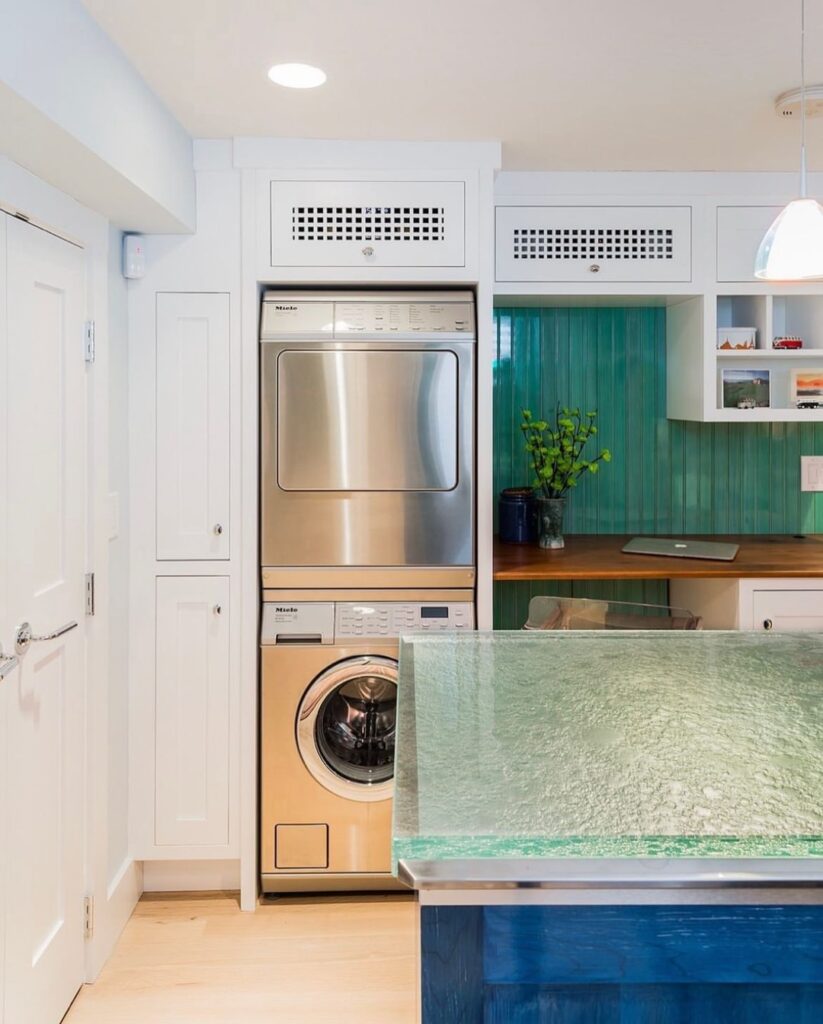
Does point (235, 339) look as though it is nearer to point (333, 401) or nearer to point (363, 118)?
point (333, 401)

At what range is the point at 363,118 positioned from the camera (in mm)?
2895

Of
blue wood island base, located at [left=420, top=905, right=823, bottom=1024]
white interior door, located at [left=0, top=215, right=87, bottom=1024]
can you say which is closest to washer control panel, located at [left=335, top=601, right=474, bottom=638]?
white interior door, located at [left=0, top=215, right=87, bottom=1024]

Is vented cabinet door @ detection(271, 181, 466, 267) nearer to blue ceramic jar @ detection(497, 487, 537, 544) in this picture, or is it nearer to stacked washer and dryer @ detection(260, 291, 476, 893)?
stacked washer and dryer @ detection(260, 291, 476, 893)

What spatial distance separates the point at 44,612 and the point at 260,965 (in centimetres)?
122

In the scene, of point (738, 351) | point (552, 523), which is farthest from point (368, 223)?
point (738, 351)

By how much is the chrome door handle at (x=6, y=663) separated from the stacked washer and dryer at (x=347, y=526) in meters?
1.04

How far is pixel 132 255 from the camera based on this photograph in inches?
122

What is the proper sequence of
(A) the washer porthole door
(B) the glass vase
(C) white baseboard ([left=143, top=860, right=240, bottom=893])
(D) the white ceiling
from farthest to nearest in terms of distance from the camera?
(B) the glass vase, (C) white baseboard ([left=143, top=860, right=240, bottom=893]), (A) the washer porthole door, (D) the white ceiling

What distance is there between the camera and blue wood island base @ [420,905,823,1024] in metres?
1.23

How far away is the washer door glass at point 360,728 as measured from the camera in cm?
326

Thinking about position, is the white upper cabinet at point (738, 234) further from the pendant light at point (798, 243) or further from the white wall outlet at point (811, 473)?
the pendant light at point (798, 243)

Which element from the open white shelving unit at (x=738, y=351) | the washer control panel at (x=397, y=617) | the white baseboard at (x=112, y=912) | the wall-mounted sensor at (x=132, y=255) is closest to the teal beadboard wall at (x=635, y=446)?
the open white shelving unit at (x=738, y=351)

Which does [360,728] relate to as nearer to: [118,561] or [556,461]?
[118,561]

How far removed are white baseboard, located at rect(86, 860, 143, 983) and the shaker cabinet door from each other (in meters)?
0.15
